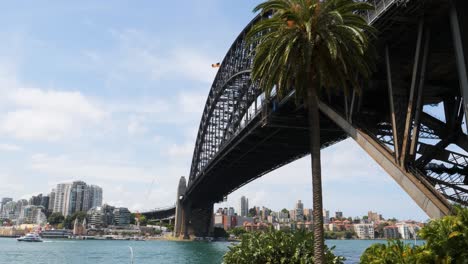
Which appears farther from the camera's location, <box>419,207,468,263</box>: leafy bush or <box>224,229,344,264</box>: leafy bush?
<box>224,229,344,264</box>: leafy bush

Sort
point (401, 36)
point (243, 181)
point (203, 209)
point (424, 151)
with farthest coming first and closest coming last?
point (203, 209), point (243, 181), point (424, 151), point (401, 36)

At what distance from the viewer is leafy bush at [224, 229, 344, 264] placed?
75.3 feet

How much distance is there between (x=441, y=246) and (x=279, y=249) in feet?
30.0

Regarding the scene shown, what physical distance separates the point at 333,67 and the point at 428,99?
1769 cm

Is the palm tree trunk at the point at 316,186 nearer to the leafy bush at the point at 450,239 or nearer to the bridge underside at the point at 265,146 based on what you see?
the leafy bush at the point at 450,239

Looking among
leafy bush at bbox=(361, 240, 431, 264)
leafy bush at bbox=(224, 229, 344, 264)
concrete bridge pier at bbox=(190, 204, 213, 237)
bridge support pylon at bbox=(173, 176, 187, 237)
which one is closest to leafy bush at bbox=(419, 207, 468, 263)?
leafy bush at bbox=(361, 240, 431, 264)

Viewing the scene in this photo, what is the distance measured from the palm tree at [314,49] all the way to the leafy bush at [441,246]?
10.4 ft

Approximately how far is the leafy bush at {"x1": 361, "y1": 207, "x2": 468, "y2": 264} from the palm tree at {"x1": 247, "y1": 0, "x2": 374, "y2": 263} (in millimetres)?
3160

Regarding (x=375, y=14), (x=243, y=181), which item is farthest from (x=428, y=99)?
(x=243, y=181)

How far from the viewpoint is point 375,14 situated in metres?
24.8

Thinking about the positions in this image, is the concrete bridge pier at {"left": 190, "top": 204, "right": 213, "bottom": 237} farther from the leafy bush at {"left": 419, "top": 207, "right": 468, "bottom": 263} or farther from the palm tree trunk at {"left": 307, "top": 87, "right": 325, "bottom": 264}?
the leafy bush at {"left": 419, "top": 207, "right": 468, "bottom": 263}

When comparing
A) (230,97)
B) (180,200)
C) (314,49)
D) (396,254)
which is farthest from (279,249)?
(180,200)

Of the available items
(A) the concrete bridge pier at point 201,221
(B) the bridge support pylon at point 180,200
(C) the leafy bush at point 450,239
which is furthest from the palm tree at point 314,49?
(A) the concrete bridge pier at point 201,221

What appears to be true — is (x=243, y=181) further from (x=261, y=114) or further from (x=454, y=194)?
(x=454, y=194)
